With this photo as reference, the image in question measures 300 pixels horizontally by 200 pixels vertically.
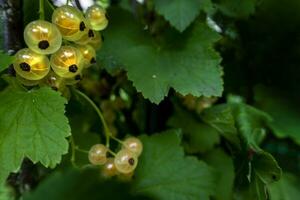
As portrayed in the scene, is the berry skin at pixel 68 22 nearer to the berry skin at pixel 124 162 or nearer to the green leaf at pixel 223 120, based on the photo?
the berry skin at pixel 124 162

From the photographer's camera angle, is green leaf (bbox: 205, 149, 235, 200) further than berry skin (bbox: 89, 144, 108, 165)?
Yes

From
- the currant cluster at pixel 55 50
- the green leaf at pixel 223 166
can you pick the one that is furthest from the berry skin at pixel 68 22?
the green leaf at pixel 223 166

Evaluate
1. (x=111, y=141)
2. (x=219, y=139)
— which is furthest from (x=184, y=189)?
(x=219, y=139)

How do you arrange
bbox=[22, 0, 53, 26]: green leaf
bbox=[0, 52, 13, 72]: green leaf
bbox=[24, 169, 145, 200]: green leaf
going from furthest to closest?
bbox=[22, 0, 53, 26]: green leaf, bbox=[0, 52, 13, 72]: green leaf, bbox=[24, 169, 145, 200]: green leaf

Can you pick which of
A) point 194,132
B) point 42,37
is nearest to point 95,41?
point 42,37

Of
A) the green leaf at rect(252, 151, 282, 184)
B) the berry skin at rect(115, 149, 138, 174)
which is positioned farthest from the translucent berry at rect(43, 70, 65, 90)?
the green leaf at rect(252, 151, 282, 184)

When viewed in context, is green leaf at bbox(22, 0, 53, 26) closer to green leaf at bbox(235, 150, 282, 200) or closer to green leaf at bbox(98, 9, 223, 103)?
green leaf at bbox(98, 9, 223, 103)
